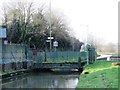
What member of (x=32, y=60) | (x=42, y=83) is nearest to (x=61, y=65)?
(x=32, y=60)

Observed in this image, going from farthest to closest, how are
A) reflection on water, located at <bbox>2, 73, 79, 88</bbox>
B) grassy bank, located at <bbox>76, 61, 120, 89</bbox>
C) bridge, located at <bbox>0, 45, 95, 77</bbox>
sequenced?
bridge, located at <bbox>0, 45, 95, 77</bbox>, reflection on water, located at <bbox>2, 73, 79, 88</bbox>, grassy bank, located at <bbox>76, 61, 120, 89</bbox>

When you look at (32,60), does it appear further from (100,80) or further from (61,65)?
(100,80)

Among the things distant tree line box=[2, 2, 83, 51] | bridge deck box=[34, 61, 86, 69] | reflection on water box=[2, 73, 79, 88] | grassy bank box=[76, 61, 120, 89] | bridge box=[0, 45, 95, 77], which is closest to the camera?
grassy bank box=[76, 61, 120, 89]

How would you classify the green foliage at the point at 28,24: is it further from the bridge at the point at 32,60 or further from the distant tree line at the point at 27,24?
the bridge at the point at 32,60

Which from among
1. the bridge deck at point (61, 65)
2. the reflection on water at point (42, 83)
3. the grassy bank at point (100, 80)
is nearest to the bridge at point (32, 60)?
the bridge deck at point (61, 65)

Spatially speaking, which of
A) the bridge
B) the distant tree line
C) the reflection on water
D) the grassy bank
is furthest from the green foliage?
the grassy bank

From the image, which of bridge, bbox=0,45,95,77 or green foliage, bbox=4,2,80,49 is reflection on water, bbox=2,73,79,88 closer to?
bridge, bbox=0,45,95,77

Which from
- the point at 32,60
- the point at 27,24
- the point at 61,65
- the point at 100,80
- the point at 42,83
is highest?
the point at 27,24

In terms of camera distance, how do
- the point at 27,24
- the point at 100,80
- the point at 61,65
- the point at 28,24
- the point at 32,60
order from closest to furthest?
the point at 100,80
the point at 61,65
the point at 32,60
the point at 27,24
the point at 28,24

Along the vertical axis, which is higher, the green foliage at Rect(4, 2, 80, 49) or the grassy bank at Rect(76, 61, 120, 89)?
the green foliage at Rect(4, 2, 80, 49)

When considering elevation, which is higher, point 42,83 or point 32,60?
point 32,60

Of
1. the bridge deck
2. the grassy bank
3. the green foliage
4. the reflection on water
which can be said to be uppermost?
the green foliage

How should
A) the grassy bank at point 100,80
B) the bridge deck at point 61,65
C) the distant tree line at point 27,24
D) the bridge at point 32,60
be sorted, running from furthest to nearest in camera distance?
1. the distant tree line at point 27,24
2. the bridge deck at point 61,65
3. the bridge at point 32,60
4. the grassy bank at point 100,80

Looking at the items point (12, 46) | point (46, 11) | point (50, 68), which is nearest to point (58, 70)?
point (50, 68)
